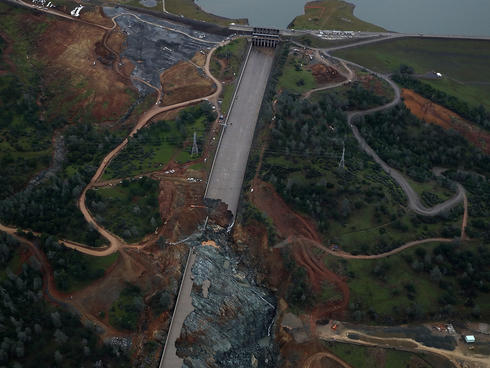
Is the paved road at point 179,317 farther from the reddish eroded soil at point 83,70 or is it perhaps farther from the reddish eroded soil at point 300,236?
the reddish eroded soil at point 83,70

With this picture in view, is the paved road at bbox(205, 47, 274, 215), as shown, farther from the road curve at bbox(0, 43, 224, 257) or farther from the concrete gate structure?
the road curve at bbox(0, 43, 224, 257)

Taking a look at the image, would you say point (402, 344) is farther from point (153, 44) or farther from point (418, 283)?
point (153, 44)

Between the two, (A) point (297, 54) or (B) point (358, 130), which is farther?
(A) point (297, 54)

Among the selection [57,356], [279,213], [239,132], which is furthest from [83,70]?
[57,356]

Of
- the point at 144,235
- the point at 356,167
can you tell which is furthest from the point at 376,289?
the point at 144,235

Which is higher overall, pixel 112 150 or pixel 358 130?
pixel 358 130

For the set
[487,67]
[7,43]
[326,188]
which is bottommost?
[326,188]

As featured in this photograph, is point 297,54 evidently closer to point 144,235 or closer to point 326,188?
point 326,188

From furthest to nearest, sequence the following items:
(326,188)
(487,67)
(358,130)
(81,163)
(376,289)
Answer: (487,67)
(358,130)
(81,163)
(326,188)
(376,289)
